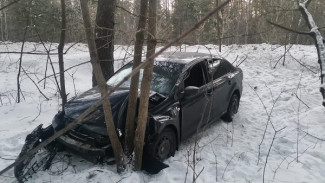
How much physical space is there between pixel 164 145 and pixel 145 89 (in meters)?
1.13

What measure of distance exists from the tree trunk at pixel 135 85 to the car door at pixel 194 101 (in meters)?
0.97

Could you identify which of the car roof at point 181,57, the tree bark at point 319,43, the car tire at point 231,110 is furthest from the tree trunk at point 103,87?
the car tire at point 231,110

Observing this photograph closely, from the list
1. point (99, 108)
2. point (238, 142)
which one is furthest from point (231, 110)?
point (99, 108)

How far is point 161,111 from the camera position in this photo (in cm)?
418

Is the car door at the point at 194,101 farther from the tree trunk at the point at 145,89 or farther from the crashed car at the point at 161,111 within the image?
the tree trunk at the point at 145,89

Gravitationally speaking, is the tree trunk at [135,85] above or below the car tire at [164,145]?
above

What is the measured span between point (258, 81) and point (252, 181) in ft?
21.7

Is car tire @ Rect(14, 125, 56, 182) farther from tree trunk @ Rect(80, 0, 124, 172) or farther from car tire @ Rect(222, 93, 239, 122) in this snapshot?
car tire @ Rect(222, 93, 239, 122)

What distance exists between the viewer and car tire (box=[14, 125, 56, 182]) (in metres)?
3.70

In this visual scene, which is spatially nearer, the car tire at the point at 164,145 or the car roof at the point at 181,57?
the car tire at the point at 164,145

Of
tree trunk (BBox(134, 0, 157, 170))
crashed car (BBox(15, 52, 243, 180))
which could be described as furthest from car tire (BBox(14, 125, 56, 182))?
tree trunk (BBox(134, 0, 157, 170))

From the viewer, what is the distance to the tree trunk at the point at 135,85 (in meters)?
3.29

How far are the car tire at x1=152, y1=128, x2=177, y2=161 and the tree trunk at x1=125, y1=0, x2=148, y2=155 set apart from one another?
358mm

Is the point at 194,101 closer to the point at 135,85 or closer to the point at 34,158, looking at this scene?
the point at 135,85
